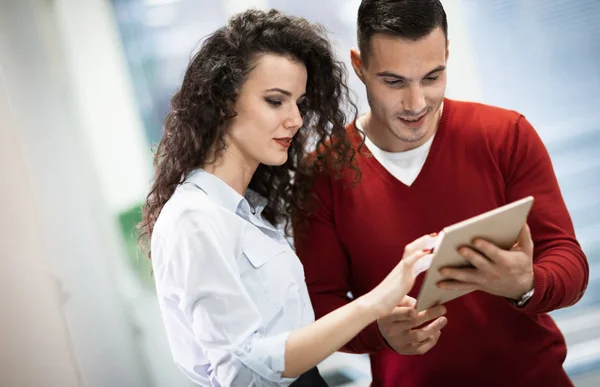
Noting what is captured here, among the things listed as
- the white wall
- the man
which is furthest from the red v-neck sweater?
the white wall

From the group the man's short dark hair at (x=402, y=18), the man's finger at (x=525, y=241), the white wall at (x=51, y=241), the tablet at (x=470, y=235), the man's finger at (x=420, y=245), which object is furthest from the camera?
the white wall at (x=51, y=241)

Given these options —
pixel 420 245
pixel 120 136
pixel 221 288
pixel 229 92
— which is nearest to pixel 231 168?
pixel 229 92

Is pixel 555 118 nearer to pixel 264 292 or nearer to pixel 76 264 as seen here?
pixel 264 292

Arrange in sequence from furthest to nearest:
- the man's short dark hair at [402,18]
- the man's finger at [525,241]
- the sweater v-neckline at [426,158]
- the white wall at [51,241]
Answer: the white wall at [51,241] → the sweater v-neckline at [426,158] → the man's short dark hair at [402,18] → the man's finger at [525,241]

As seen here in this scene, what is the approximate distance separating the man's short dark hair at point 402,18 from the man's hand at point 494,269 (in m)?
0.59

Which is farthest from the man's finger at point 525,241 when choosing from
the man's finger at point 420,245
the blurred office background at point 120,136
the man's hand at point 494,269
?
the blurred office background at point 120,136

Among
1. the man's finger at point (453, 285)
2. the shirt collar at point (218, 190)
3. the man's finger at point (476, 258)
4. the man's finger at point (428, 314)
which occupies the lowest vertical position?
the man's finger at point (428, 314)

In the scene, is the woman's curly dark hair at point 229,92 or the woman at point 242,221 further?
the woman's curly dark hair at point 229,92

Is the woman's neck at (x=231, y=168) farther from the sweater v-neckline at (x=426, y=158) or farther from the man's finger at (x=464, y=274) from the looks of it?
the man's finger at (x=464, y=274)

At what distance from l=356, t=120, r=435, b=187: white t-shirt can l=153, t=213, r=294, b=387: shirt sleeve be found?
65 cm

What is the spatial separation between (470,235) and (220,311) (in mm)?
537

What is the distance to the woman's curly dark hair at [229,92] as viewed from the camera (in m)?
1.66

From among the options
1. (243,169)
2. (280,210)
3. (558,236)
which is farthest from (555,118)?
(243,169)

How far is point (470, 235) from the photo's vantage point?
1.40 metres
